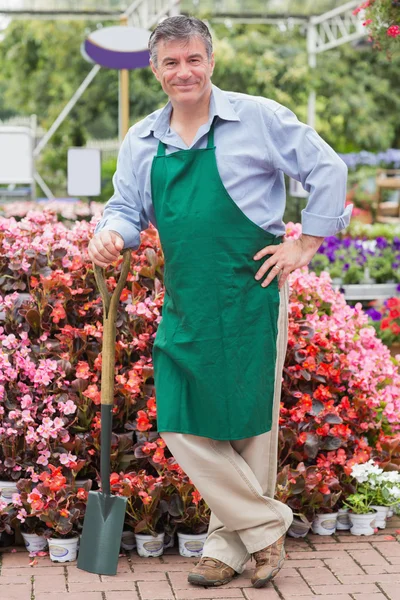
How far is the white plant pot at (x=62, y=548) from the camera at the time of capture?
350cm

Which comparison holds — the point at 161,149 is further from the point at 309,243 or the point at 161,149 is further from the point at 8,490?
the point at 8,490

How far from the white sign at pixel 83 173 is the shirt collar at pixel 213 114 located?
12.7ft

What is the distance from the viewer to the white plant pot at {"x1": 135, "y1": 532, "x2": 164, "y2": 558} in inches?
140

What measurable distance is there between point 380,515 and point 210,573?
946 mm

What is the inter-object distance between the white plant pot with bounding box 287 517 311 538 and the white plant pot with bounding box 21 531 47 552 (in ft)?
3.14

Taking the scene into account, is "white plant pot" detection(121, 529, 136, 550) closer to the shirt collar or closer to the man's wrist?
the man's wrist

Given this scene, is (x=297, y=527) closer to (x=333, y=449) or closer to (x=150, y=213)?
(x=333, y=449)

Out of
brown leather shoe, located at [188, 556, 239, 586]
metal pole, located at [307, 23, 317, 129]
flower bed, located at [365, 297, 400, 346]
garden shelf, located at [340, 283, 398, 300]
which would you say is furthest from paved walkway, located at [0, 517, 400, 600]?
metal pole, located at [307, 23, 317, 129]

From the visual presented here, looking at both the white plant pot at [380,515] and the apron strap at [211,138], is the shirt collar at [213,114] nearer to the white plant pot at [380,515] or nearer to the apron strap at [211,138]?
the apron strap at [211,138]

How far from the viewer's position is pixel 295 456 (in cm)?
384

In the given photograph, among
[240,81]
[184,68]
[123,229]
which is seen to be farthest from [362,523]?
[240,81]

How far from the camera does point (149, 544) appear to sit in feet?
11.7

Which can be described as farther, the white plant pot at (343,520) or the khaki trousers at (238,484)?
the white plant pot at (343,520)

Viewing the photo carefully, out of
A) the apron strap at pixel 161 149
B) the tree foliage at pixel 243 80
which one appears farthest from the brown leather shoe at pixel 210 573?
the tree foliage at pixel 243 80
